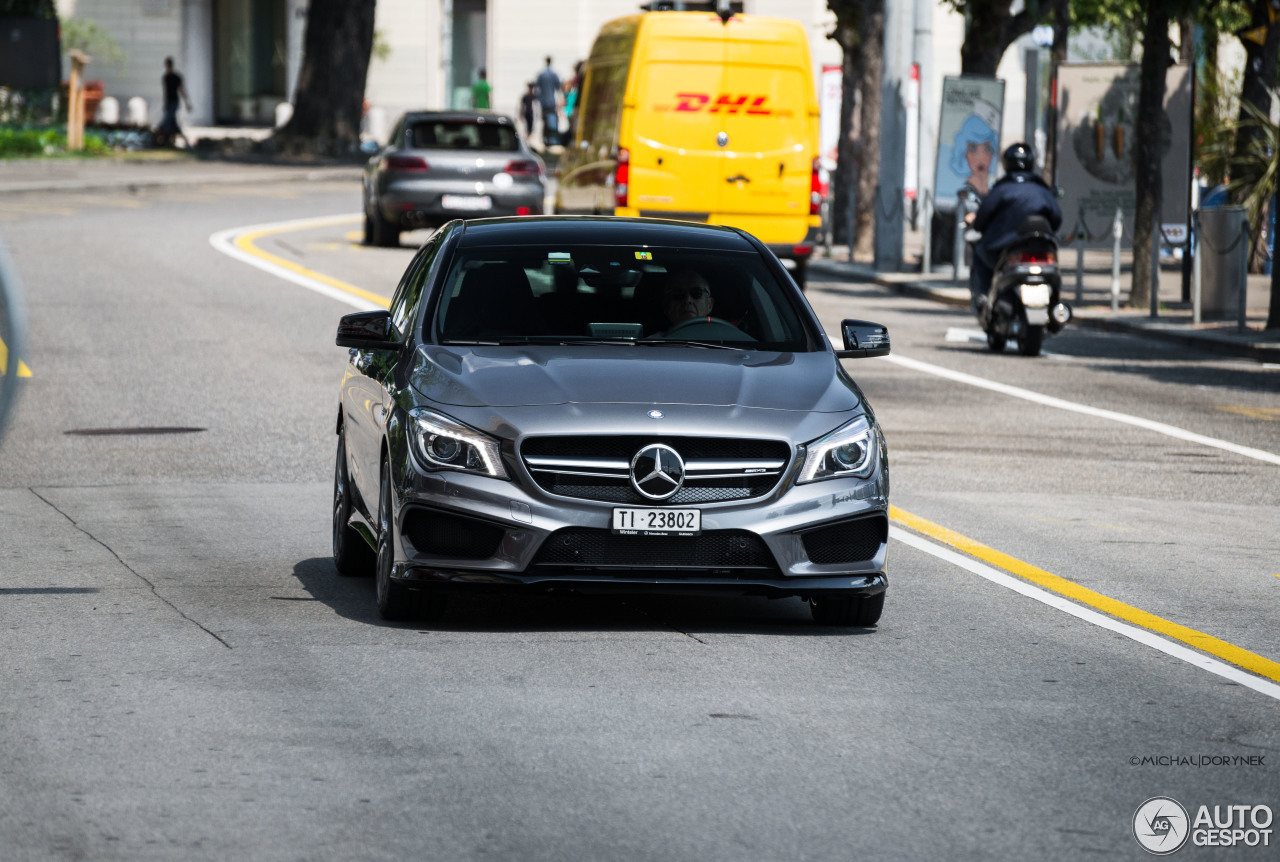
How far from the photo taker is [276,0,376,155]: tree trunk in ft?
158

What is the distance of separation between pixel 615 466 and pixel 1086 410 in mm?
9210

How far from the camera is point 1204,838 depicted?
5.48 meters

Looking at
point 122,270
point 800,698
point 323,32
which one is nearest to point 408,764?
point 800,698

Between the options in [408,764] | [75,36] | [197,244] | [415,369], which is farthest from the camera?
[75,36]

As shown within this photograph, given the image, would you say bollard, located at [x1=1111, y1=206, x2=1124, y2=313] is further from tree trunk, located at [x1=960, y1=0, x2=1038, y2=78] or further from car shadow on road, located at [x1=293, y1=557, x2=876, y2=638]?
car shadow on road, located at [x1=293, y1=557, x2=876, y2=638]

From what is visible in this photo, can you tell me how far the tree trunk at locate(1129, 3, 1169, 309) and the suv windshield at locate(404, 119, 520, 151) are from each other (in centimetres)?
879

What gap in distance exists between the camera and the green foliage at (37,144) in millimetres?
43625

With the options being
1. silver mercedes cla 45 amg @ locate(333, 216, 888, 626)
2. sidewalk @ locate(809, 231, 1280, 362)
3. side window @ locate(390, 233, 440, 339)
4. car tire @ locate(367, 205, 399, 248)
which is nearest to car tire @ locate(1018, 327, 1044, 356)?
sidewalk @ locate(809, 231, 1280, 362)

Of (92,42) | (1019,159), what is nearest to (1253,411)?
(1019,159)

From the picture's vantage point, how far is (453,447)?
7680 millimetres

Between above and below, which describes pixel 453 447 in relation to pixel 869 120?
below

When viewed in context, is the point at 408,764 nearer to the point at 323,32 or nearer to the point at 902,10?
the point at 902,10

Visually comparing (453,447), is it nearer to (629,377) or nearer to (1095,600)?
(629,377)

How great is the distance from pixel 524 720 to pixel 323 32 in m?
43.1
